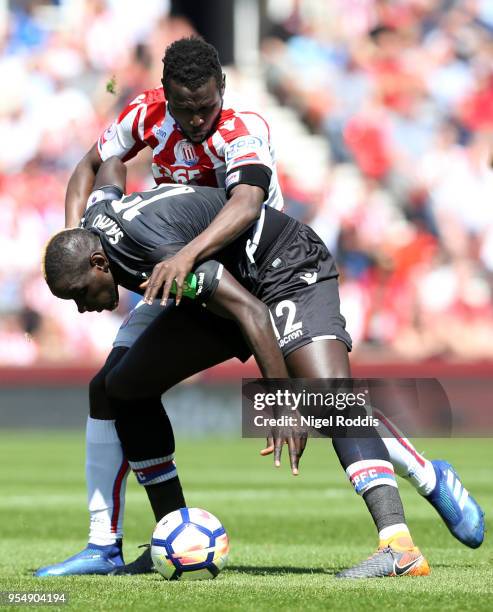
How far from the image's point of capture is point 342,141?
64.1ft

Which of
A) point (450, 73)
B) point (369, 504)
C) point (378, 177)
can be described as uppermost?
point (450, 73)

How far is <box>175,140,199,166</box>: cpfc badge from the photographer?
570cm

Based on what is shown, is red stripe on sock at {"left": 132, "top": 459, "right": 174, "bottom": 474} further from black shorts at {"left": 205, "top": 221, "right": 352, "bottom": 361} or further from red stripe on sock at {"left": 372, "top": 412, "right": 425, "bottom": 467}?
red stripe on sock at {"left": 372, "top": 412, "right": 425, "bottom": 467}

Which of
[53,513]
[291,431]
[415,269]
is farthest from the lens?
[415,269]

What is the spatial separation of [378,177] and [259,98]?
98.8 inches

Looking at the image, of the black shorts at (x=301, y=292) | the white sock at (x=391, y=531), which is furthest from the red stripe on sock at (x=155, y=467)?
the white sock at (x=391, y=531)

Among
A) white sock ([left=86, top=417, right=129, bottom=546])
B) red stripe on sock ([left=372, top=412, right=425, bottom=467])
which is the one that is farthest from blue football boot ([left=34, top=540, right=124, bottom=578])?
red stripe on sock ([left=372, top=412, right=425, bottom=467])

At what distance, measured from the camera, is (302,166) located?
1934 cm

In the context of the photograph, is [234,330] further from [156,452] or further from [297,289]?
[156,452]

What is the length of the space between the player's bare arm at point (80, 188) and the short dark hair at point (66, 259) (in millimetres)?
870

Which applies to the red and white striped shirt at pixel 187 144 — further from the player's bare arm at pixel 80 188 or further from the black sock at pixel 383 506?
the black sock at pixel 383 506

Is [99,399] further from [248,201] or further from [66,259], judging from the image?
[248,201]

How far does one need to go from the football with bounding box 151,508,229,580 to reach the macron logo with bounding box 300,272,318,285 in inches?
43.7

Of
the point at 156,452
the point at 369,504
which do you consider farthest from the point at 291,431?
the point at 156,452
